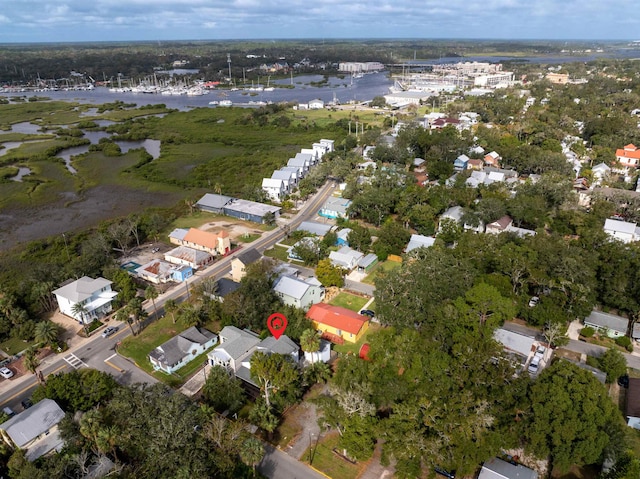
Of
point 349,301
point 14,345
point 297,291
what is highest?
point 297,291

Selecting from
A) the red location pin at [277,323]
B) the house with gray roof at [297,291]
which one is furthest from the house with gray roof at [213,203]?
the red location pin at [277,323]

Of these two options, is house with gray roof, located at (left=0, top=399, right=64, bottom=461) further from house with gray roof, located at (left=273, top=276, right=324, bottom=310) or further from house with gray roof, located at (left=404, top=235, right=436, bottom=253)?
house with gray roof, located at (left=404, top=235, right=436, bottom=253)

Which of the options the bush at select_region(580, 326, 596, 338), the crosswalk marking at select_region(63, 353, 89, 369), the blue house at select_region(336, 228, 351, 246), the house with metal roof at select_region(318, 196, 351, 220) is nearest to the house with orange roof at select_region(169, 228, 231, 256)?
the blue house at select_region(336, 228, 351, 246)

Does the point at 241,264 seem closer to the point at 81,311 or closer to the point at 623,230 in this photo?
the point at 81,311

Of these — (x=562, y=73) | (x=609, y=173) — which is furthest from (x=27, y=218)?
(x=562, y=73)

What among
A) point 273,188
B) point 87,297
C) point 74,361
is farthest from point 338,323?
point 273,188

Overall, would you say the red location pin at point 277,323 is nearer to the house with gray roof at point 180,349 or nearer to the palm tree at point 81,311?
the house with gray roof at point 180,349
